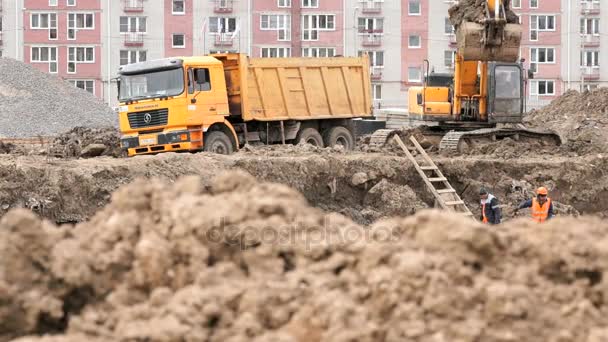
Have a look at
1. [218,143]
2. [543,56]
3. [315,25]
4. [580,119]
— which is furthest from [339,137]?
[543,56]

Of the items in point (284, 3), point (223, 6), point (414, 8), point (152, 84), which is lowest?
point (152, 84)

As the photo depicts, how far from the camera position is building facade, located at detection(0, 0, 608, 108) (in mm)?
60625

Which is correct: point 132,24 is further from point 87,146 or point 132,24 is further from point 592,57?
point 87,146

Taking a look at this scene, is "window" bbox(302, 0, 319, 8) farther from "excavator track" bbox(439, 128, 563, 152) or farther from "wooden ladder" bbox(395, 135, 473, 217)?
"wooden ladder" bbox(395, 135, 473, 217)

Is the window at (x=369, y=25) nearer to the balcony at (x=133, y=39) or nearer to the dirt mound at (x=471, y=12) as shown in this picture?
the balcony at (x=133, y=39)

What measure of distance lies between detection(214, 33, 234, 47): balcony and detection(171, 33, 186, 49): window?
1863 mm

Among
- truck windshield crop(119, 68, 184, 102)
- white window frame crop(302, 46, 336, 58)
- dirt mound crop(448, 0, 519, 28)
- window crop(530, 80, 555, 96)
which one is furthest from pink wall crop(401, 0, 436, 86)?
truck windshield crop(119, 68, 184, 102)

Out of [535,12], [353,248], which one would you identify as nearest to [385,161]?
[353,248]

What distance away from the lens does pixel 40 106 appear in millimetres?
42250

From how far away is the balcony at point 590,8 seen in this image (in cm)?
6372

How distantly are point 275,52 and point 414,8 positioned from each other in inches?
336

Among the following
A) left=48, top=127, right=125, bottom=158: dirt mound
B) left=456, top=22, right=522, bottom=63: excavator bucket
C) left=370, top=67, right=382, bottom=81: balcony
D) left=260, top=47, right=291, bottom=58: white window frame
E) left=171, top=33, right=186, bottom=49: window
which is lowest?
left=48, top=127, right=125, bottom=158: dirt mound

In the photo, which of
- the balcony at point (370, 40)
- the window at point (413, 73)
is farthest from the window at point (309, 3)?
the window at point (413, 73)

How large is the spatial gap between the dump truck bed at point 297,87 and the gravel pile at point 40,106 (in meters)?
15.4
